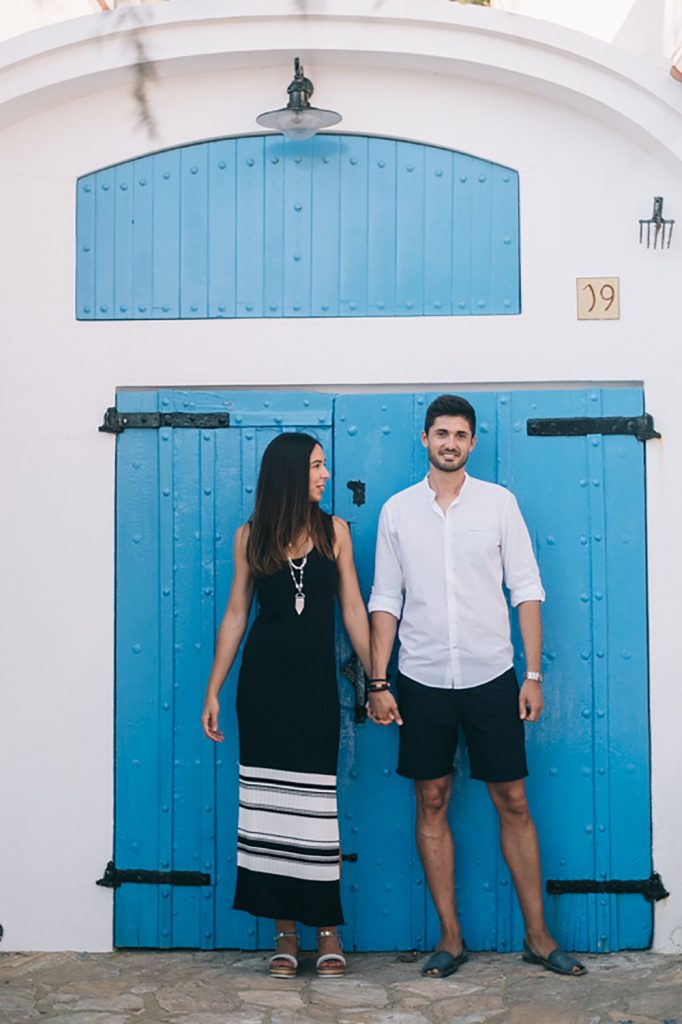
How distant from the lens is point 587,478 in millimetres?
4672

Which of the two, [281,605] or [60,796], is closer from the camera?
[281,605]

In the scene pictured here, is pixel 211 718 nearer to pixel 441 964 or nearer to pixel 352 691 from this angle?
pixel 352 691

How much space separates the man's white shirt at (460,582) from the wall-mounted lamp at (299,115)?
1417mm

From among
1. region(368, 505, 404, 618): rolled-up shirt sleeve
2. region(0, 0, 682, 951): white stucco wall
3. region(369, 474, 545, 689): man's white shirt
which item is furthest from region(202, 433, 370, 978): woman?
region(0, 0, 682, 951): white stucco wall

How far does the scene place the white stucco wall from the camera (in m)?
4.65

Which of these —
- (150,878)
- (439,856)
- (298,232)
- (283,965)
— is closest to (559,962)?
(439,856)

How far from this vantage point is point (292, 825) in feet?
14.3

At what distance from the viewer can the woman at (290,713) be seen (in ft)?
14.3

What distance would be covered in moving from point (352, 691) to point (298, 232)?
5.94 ft

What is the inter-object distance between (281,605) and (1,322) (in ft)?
5.32

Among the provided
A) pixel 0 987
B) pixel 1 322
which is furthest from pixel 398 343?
pixel 0 987

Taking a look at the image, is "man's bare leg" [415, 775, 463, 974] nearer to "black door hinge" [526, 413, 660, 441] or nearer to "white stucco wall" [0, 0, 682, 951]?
"white stucco wall" [0, 0, 682, 951]

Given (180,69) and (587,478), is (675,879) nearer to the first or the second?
(587,478)

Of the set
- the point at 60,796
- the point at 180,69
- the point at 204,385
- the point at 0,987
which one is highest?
the point at 180,69
